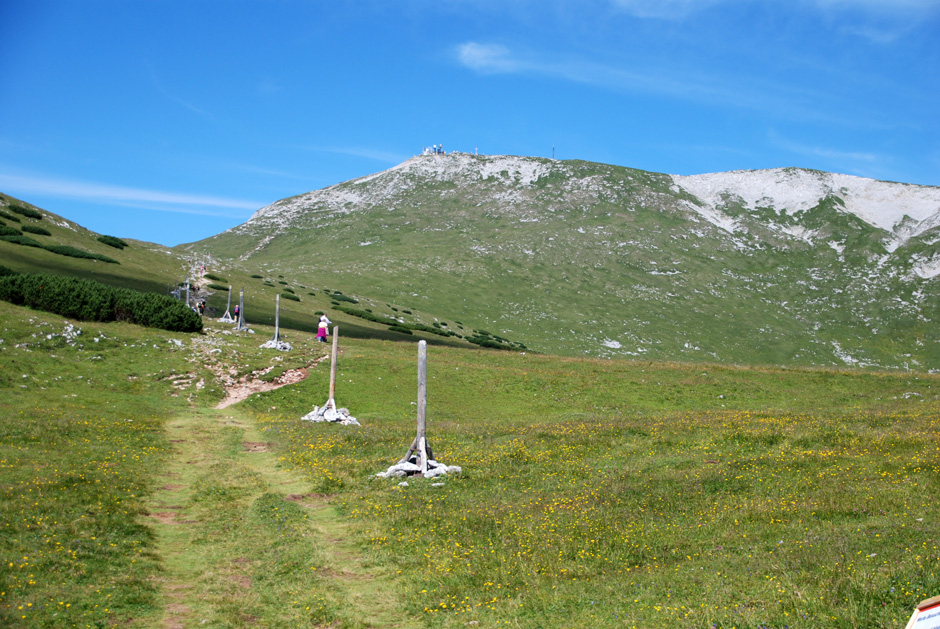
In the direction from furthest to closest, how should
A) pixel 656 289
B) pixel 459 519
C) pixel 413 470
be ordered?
pixel 656 289, pixel 413 470, pixel 459 519

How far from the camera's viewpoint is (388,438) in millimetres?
26234

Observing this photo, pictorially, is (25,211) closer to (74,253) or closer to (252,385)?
(74,253)

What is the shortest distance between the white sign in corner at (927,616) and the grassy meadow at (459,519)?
4.02 meters

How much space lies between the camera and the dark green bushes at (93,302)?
135ft

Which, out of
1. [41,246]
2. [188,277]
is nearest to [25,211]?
[41,246]

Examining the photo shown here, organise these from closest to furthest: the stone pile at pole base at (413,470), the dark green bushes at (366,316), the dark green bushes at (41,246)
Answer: the stone pile at pole base at (413,470) → the dark green bushes at (41,246) → the dark green bushes at (366,316)

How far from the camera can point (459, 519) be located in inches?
601

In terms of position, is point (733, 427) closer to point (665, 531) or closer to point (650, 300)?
point (665, 531)

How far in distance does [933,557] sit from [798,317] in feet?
557

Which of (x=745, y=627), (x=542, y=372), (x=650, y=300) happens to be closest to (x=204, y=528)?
(x=745, y=627)

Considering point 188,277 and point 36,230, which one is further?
point 188,277

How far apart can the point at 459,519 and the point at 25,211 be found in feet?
295

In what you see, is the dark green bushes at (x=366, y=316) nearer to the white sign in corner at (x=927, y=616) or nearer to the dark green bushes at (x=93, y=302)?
the dark green bushes at (x=93, y=302)

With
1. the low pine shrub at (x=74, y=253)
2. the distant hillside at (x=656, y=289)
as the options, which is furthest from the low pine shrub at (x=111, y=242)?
the distant hillside at (x=656, y=289)
